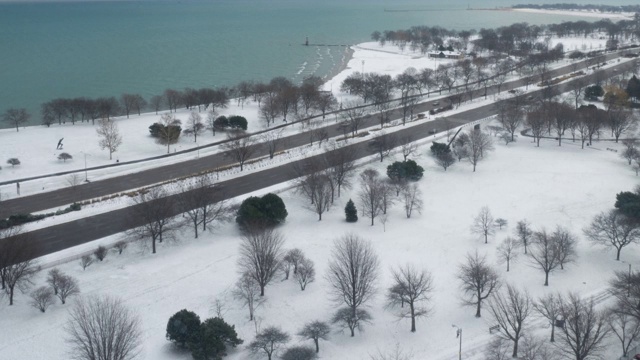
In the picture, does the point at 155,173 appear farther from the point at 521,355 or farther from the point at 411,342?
the point at 521,355

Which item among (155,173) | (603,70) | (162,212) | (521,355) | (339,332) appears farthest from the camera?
(603,70)

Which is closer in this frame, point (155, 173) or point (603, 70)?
point (155, 173)

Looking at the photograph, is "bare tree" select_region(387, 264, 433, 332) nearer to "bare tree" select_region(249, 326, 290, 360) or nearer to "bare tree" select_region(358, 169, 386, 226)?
"bare tree" select_region(249, 326, 290, 360)

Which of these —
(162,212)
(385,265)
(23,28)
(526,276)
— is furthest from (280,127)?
(23,28)

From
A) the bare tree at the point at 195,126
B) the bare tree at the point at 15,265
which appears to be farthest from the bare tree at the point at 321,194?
the bare tree at the point at 195,126

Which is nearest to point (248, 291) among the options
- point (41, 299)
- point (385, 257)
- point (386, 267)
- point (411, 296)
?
point (411, 296)

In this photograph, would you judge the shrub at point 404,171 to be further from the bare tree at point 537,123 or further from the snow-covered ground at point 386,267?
the bare tree at point 537,123
